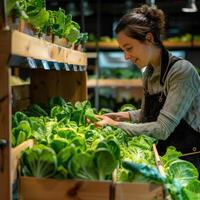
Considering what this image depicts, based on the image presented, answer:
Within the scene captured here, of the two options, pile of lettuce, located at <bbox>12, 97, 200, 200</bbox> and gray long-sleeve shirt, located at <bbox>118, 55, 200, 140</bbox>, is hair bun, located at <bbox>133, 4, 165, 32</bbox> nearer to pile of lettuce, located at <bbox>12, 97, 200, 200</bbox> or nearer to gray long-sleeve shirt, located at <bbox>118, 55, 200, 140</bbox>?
gray long-sleeve shirt, located at <bbox>118, 55, 200, 140</bbox>

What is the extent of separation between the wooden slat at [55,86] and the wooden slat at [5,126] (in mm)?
2021

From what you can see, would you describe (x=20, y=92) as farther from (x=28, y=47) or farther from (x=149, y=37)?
(x=28, y=47)

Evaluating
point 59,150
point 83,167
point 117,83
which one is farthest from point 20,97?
point 117,83

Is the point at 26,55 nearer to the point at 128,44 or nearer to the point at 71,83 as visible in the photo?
the point at 128,44

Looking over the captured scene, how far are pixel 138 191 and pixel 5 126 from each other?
525mm

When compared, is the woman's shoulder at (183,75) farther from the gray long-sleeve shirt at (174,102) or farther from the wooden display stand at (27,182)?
the wooden display stand at (27,182)

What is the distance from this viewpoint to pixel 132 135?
2.50 metres

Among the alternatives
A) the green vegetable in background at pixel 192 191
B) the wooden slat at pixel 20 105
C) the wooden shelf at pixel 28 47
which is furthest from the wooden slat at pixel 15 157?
the wooden slat at pixel 20 105

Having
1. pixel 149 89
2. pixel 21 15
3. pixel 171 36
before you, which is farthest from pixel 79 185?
pixel 171 36

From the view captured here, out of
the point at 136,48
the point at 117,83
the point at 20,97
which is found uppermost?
the point at 136,48

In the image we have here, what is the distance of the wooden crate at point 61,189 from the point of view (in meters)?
1.53

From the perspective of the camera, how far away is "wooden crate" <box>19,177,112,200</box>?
1532mm

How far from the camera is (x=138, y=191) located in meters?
1.51

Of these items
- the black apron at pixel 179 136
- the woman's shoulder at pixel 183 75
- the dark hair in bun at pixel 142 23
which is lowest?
the black apron at pixel 179 136
